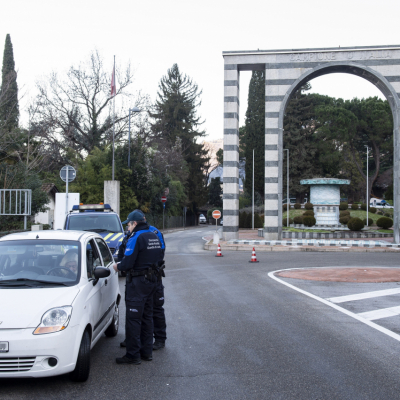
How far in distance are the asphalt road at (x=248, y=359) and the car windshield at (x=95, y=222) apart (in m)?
5.00

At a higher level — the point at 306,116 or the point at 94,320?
the point at 306,116

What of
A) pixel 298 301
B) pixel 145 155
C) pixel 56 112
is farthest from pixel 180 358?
pixel 56 112

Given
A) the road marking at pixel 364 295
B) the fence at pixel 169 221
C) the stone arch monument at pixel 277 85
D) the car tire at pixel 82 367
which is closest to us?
the car tire at pixel 82 367

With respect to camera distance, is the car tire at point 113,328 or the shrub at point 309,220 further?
the shrub at point 309,220

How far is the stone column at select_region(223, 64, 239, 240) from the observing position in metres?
29.3

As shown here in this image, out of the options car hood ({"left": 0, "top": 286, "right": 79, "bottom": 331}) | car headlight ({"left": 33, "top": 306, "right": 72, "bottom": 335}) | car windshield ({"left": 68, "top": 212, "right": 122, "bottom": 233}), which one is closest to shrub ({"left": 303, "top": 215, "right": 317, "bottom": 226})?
car windshield ({"left": 68, "top": 212, "right": 122, "bottom": 233})

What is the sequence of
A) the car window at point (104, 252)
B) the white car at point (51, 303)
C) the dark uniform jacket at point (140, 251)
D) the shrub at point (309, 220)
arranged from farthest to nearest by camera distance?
1. the shrub at point (309, 220)
2. the car window at point (104, 252)
3. the dark uniform jacket at point (140, 251)
4. the white car at point (51, 303)

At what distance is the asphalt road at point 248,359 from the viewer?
4.80 m

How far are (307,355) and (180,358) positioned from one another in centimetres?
155

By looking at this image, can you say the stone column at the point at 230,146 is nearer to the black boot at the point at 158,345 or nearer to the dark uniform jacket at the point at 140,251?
the black boot at the point at 158,345

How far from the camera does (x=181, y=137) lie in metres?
72.2

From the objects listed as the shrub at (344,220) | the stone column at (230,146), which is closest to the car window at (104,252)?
the stone column at (230,146)

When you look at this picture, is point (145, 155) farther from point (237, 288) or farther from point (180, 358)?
point (180, 358)

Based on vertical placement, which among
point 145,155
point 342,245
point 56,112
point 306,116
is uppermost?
point 306,116
